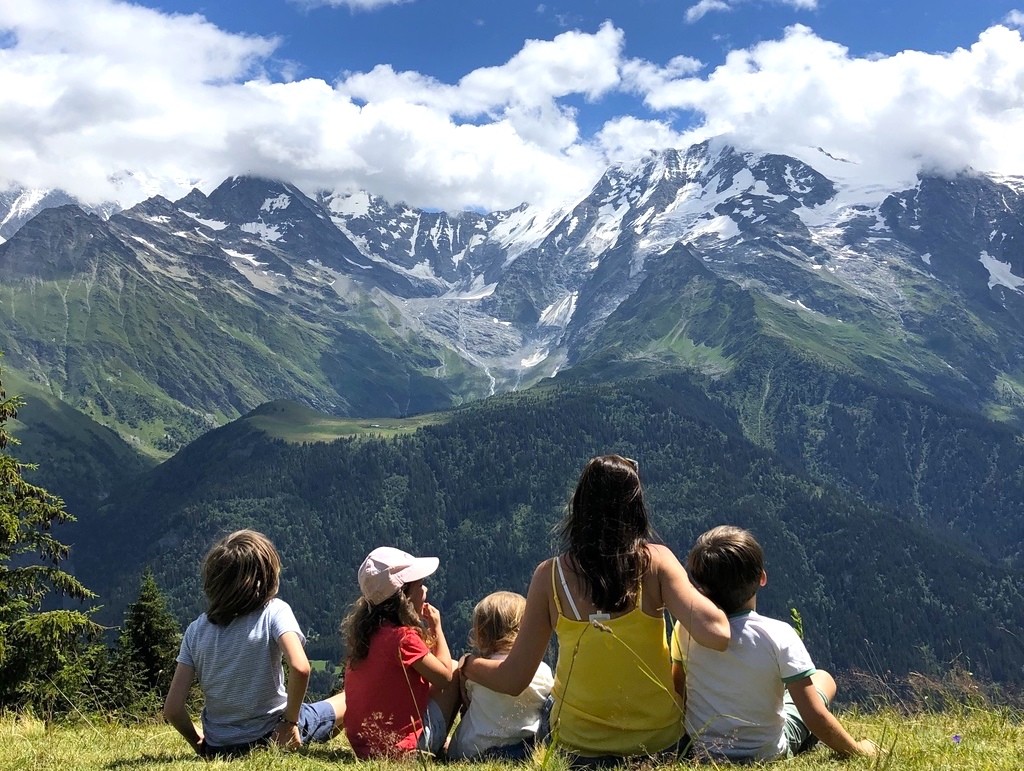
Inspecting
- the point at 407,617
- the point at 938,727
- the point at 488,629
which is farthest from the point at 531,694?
the point at 938,727

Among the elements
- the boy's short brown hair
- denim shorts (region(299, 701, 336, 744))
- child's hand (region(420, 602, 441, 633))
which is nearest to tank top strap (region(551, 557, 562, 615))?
the boy's short brown hair

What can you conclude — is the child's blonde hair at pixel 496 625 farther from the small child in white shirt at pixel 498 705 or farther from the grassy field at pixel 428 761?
the grassy field at pixel 428 761

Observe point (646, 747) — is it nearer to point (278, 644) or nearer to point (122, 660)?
point (278, 644)

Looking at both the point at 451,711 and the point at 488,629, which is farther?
the point at 451,711

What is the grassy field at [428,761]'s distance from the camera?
6.60 meters

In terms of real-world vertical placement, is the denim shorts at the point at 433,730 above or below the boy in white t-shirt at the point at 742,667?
below

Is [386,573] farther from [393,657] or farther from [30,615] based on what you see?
[30,615]

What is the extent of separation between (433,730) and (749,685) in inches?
155

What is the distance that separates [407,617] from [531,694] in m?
1.67

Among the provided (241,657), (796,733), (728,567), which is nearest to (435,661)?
(241,657)

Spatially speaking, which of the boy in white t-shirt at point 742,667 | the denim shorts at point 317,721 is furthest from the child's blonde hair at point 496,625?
the denim shorts at point 317,721

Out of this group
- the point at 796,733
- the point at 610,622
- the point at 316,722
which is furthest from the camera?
the point at 316,722

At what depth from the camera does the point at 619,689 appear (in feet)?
25.2

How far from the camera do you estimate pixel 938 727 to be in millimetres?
9547
